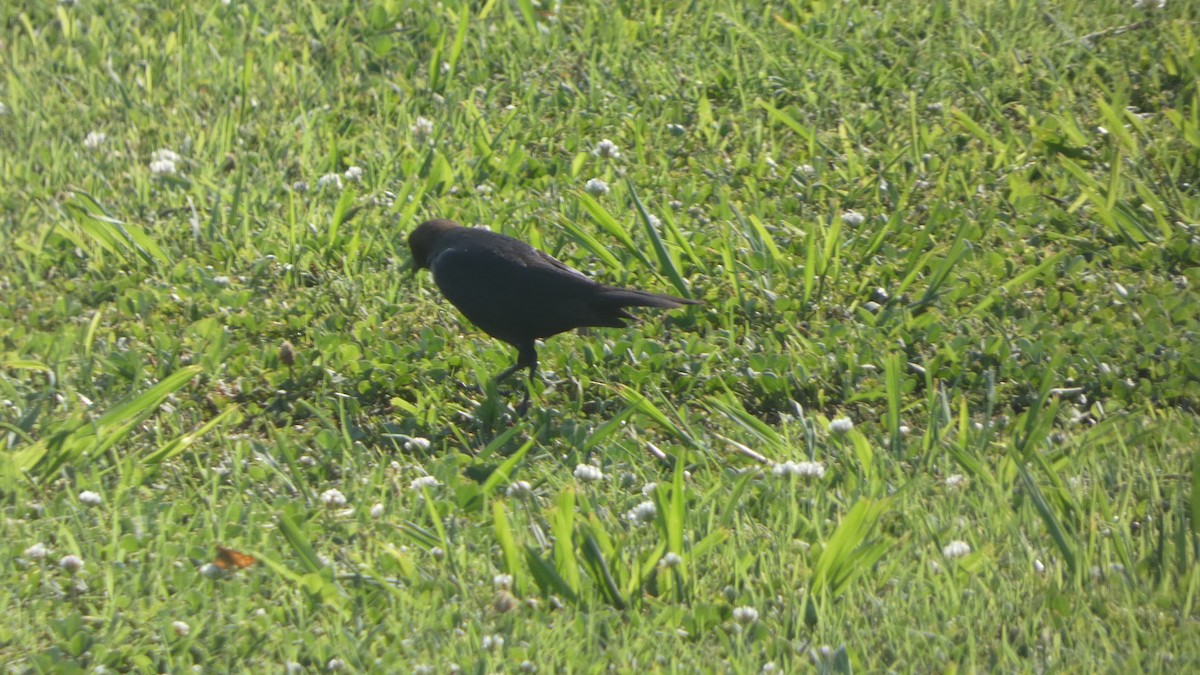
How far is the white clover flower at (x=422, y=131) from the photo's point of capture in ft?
19.0

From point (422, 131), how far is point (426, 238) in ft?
3.53

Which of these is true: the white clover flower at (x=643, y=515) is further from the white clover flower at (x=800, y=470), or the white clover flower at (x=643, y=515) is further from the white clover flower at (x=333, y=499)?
the white clover flower at (x=333, y=499)

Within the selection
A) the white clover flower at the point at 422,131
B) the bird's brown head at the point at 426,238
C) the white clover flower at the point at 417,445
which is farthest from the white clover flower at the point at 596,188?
the white clover flower at the point at 417,445

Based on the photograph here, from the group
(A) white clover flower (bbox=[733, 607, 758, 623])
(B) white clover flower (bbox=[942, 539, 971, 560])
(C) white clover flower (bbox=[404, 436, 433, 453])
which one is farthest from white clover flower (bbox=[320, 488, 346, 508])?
(B) white clover flower (bbox=[942, 539, 971, 560])

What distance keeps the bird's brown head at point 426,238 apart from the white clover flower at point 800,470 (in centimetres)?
161

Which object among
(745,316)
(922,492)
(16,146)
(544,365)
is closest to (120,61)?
(16,146)

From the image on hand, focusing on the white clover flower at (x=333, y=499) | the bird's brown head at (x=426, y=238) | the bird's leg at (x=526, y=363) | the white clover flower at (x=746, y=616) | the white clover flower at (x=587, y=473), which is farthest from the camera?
the bird's brown head at (x=426, y=238)

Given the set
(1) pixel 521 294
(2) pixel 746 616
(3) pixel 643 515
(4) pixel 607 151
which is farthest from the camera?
(4) pixel 607 151

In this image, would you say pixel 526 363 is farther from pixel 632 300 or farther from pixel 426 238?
pixel 426 238

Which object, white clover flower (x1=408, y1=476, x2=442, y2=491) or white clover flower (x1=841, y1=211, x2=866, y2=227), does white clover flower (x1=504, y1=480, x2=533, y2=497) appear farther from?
white clover flower (x1=841, y1=211, x2=866, y2=227)

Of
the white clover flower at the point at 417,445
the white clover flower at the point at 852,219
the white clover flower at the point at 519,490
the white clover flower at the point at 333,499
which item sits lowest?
the white clover flower at the point at 417,445

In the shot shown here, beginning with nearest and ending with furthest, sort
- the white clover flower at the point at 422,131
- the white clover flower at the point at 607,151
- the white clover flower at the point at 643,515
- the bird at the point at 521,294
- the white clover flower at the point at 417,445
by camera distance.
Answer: the white clover flower at the point at 643,515
the white clover flower at the point at 417,445
the bird at the point at 521,294
the white clover flower at the point at 607,151
the white clover flower at the point at 422,131

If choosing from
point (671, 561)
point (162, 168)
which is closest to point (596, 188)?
point (162, 168)

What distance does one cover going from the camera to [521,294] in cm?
439
